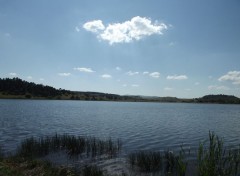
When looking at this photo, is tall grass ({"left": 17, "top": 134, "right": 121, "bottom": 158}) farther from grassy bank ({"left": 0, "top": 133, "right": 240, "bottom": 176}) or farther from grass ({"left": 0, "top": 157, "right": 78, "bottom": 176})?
grass ({"left": 0, "top": 157, "right": 78, "bottom": 176})

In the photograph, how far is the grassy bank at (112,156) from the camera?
1138cm

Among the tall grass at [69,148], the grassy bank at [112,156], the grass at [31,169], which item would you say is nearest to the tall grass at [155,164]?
the grassy bank at [112,156]

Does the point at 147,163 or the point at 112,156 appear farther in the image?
the point at 112,156

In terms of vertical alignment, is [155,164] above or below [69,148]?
below

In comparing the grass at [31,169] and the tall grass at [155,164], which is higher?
the grass at [31,169]

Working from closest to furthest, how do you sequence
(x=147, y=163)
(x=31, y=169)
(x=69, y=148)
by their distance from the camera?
(x=31, y=169), (x=147, y=163), (x=69, y=148)

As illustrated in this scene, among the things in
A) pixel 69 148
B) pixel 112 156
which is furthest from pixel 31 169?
pixel 69 148

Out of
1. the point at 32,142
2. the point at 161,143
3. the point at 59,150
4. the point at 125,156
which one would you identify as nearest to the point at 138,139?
the point at 161,143

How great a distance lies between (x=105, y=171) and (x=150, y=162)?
12.7 feet

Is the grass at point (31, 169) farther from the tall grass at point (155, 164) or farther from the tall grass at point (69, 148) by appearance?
the tall grass at point (155, 164)

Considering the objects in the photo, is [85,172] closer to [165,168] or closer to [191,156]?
[165,168]

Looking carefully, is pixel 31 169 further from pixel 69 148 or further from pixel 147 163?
pixel 69 148

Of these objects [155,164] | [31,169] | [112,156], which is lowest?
[112,156]

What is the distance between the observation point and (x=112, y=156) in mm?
24203
